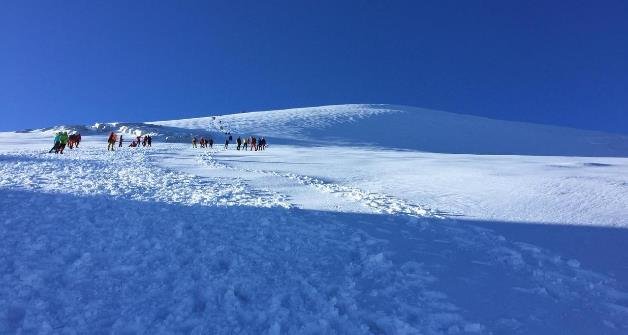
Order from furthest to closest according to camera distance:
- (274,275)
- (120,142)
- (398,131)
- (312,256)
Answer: (398,131) → (120,142) → (312,256) → (274,275)

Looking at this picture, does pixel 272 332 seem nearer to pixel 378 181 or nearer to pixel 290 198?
pixel 290 198

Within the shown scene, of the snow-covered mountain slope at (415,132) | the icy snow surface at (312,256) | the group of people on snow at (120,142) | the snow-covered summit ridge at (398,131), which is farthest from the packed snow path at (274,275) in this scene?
the snow-covered mountain slope at (415,132)

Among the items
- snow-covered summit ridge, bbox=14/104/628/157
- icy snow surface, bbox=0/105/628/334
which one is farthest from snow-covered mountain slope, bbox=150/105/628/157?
icy snow surface, bbox=0/105/628/334

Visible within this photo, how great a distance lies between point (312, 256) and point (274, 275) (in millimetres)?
1020

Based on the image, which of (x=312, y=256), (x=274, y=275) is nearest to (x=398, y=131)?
(x=312, y=256)

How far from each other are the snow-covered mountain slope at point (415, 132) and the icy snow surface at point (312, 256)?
41.2 meters

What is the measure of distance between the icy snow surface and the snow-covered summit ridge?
3929 cm

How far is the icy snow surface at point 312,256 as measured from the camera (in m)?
5.44

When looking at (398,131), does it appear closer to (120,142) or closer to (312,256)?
(120,142)

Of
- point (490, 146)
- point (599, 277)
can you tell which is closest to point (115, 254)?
point (599, 277)

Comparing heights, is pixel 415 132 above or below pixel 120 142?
above

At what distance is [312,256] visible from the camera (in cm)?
749

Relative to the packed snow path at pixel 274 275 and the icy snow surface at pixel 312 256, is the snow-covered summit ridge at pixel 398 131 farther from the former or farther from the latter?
the packed snow path at pixel 274 275

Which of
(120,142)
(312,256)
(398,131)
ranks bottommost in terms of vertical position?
(312,256)
